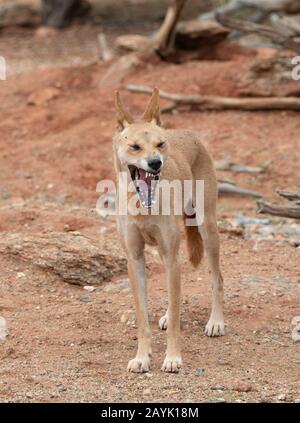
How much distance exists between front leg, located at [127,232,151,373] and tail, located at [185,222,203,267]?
29.7 inches

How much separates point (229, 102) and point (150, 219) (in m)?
6.64

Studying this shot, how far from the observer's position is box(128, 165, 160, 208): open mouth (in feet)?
19.8

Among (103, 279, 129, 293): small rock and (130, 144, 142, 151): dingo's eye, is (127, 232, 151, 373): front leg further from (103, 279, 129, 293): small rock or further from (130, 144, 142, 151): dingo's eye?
(103, 279, 129, 293): small rock

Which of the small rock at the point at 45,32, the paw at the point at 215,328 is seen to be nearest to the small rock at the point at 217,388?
the paw at the point at 215,328

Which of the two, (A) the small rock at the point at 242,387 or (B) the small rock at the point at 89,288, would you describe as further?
(B) the small rock at the point at 89,288

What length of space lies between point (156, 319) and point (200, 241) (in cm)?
66

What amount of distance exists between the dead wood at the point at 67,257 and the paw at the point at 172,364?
168 centimetres

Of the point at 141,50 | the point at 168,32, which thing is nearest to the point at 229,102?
the point at 168,32

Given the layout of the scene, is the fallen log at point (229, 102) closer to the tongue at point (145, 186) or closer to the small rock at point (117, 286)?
the small rock at point (117, 286)

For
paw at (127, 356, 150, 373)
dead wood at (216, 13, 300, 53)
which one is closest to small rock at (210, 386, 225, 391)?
paw at (127, 356, 150, 373)

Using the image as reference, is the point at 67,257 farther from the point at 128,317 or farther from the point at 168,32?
the point at 168,32

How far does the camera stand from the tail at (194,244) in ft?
23.3

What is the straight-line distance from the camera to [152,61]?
14203 millimetres
